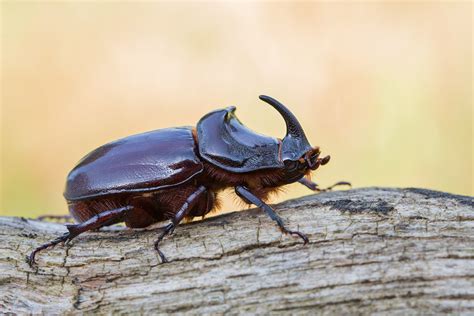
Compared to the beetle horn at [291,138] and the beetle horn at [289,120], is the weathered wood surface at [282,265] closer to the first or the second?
the beetle horn at [291,138]

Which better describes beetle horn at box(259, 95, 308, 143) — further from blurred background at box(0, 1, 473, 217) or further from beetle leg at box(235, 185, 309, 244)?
blurred background at box(0, 1, 473, 217)

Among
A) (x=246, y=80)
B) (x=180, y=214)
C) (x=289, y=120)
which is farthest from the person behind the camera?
(x=246, y=80)

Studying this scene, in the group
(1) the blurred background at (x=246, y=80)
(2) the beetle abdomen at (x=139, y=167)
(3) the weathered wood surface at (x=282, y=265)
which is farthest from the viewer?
(1) the blurred background at (x=246, y=80)

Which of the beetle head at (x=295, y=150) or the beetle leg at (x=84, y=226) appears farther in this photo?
the beetle head at (x=295, y=150)

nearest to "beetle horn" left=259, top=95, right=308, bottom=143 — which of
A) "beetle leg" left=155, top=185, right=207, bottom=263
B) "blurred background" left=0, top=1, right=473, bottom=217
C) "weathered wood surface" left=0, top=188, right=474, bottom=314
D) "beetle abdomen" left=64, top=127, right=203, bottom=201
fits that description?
"weathered wood surface" left=0, top=188, right=474, bottom=314

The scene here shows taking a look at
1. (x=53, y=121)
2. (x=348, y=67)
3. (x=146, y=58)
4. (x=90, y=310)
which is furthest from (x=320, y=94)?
(x=90, y=310)

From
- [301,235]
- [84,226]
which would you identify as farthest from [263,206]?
[84,226]

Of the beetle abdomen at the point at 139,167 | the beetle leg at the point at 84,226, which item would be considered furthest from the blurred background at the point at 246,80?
the beetle leg at the point at 84,226

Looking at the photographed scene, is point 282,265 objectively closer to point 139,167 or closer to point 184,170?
point 184,170
